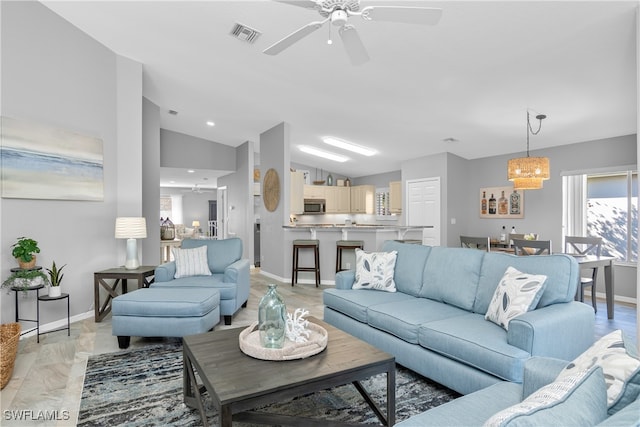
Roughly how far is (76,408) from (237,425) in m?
1.05

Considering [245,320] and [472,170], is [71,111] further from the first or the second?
[472,170]

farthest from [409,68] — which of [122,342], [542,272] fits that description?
[122,342]

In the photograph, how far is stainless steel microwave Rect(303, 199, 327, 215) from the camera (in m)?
9.22

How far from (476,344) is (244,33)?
3460 millimetres

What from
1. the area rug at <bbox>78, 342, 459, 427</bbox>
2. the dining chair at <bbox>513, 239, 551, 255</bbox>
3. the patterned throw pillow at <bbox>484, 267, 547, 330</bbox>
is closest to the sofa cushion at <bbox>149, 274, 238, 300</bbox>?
the area rug at <bbox>78, 342, 459, 427</bbox>

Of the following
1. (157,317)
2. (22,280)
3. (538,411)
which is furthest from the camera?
(22,280)

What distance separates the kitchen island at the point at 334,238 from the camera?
19.5 feet

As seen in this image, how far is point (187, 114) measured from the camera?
22.5 ft

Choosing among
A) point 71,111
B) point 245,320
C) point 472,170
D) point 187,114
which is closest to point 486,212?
point 472,170

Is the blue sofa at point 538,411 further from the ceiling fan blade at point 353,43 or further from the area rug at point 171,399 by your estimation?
the ceiling fan blade at point 353,43

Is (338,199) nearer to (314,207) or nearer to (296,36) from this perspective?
(314,207)

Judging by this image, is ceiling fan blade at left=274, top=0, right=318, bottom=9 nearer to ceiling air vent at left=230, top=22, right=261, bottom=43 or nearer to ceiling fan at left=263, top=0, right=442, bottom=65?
ceiling fan at left=263, top=0, right=442, bottom=65

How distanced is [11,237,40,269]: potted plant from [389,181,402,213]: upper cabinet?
671 cm

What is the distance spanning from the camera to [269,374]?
1740mm
